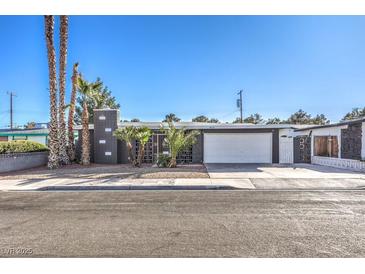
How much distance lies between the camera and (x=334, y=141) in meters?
18.1

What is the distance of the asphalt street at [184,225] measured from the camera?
4.29 meters

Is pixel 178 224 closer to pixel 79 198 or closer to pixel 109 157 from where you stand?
pixel 79 198

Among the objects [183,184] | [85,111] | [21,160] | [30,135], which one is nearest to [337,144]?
Result: [183,184]

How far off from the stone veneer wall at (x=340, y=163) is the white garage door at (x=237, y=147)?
10.9 feet

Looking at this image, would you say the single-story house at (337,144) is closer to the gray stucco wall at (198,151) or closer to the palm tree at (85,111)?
the gray stucco wall at (198,151)

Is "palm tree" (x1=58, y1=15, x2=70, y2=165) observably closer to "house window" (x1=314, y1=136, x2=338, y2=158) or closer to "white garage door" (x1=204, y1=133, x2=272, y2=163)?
"white garage door" (x1=204, y1=133, x2=272, y2=163)

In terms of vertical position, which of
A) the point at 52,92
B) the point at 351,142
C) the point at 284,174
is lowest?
the point at 284,174

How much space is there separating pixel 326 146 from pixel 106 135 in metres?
15.9

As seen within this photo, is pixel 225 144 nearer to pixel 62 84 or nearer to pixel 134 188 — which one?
pixel 134 188

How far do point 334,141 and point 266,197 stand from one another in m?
12.5

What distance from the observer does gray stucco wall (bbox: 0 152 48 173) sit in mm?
15255

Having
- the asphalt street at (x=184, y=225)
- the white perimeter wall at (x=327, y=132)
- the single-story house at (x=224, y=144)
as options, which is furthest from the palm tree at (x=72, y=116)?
the white perimeter wall at (x=327, y=132)

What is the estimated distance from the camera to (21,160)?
16438 millimetres

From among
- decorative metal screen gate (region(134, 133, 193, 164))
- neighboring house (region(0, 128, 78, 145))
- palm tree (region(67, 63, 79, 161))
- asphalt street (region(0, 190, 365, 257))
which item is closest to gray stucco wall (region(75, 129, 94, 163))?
palm tree (region(67, 63, 79, 161))
